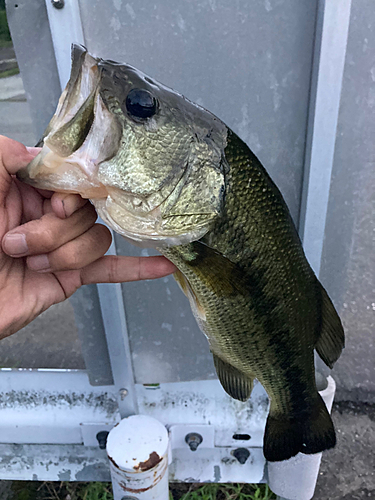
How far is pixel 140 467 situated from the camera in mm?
1429

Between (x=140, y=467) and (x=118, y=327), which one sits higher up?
(x=118, y=327)

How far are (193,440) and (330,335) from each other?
945 mm

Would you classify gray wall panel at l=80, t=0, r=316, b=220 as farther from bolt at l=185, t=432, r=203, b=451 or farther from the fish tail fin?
bolt at l=185, t=432, r=203, b=451

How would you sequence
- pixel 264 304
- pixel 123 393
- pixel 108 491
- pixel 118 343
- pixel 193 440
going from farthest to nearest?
pixel 108 491 < pixel 193 440 < pixel 123 393 < pixel 118 343 < pixel 264 304

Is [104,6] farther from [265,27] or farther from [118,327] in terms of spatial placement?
[118,327]

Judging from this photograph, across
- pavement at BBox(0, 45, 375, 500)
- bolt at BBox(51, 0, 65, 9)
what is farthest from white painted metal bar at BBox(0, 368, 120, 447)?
bolt at BBox(51, 0, 65, 9)

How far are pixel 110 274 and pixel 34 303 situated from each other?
222 millimetres

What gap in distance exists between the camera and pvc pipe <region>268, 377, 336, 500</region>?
66.6 inches

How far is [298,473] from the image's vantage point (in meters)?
1.73

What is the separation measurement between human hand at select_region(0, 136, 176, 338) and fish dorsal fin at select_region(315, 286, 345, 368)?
0.49m

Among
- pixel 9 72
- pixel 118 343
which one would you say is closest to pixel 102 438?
pixel 118 343

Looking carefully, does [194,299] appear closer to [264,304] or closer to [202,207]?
[264,304]

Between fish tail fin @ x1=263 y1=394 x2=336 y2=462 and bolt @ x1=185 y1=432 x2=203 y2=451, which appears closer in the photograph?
fish tail fin @ x1=263 y1=394 x2=336 y2=462

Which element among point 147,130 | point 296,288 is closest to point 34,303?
point 147,130
